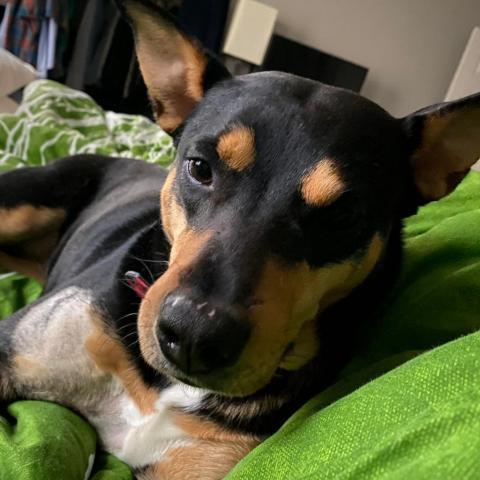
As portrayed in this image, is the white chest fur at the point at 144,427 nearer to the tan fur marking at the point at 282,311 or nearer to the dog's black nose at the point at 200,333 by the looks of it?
the tan fur marking at the point at 282,311

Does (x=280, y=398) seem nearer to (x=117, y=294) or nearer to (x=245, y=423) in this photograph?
(x=245, y=423)

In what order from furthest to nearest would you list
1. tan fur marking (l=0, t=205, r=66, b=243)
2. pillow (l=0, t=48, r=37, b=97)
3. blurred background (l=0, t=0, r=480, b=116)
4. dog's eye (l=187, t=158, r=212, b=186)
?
1. blurred background (l=0, t=0, r=480, b=116)
2. pillow (l=0, t=48, r=37, b=97)
3. tan fur marking (l=0, t=205, r=66, b=243)
4. dog's eye (l=187, t=158, r=212, b=186)

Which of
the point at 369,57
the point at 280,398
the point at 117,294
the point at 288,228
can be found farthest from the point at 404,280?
the point at 369,57

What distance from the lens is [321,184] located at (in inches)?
41.4

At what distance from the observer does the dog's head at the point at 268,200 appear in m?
0.90

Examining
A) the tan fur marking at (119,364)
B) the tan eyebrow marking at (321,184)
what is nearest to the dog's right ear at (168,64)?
the tan eyebrow marking at (321,184)

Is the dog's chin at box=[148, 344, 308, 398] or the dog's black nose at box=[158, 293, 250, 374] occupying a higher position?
the dog's black nose at box=[158, 293, 250, 374]

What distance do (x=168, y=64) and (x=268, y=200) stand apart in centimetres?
53

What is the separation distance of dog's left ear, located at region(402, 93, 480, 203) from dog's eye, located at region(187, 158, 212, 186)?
0.40 meters

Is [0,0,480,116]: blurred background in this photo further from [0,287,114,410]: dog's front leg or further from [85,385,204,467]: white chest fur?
[85,385,204,467]: white chest fur

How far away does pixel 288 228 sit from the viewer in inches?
40.6

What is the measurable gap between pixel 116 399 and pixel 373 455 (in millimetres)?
722

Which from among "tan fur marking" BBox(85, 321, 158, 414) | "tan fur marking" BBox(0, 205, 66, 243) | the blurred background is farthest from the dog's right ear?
the blurred background

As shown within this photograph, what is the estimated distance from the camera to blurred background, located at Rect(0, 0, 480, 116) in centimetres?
540
